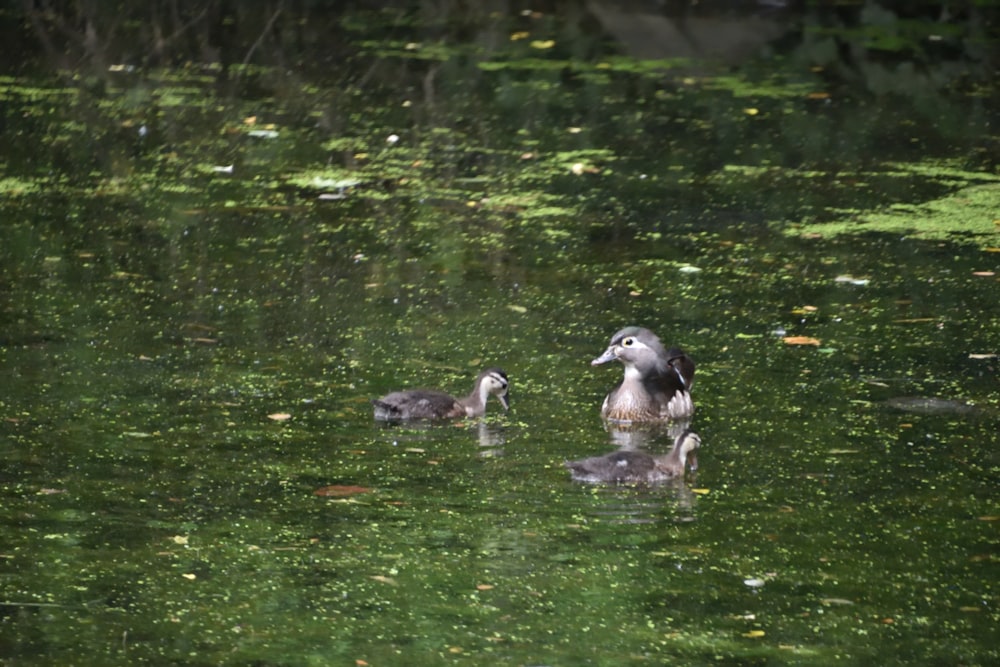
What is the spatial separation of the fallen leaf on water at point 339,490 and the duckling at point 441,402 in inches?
31.7

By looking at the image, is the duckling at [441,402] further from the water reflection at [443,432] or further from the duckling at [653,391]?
the duckling at [653,391]

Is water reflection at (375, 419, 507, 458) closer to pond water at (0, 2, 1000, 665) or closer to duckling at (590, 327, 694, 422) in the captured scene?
pond water at (0, 2, 1000, 665)

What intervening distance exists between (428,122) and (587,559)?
801cm

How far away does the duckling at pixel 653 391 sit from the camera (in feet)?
27.6

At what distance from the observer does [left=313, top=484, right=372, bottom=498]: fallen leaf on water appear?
23.8ft

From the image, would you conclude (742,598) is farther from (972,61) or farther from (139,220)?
(972,61)

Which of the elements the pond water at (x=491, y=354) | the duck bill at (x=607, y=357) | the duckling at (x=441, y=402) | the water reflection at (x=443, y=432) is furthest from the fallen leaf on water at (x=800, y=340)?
the water reflection at (x=443, y=432)

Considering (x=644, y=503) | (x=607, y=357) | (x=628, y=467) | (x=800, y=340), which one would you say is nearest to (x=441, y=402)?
(x=607, y=357)

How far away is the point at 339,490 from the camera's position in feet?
24.0

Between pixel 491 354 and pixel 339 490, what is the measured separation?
2.03 meters

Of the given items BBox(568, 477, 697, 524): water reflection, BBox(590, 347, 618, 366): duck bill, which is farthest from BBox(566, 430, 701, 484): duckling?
BBox(590, 347, 618, 366): duck bill

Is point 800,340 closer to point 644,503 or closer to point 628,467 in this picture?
point 628,467

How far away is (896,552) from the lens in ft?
22.1

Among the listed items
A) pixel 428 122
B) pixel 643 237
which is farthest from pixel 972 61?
pixel 643 237
